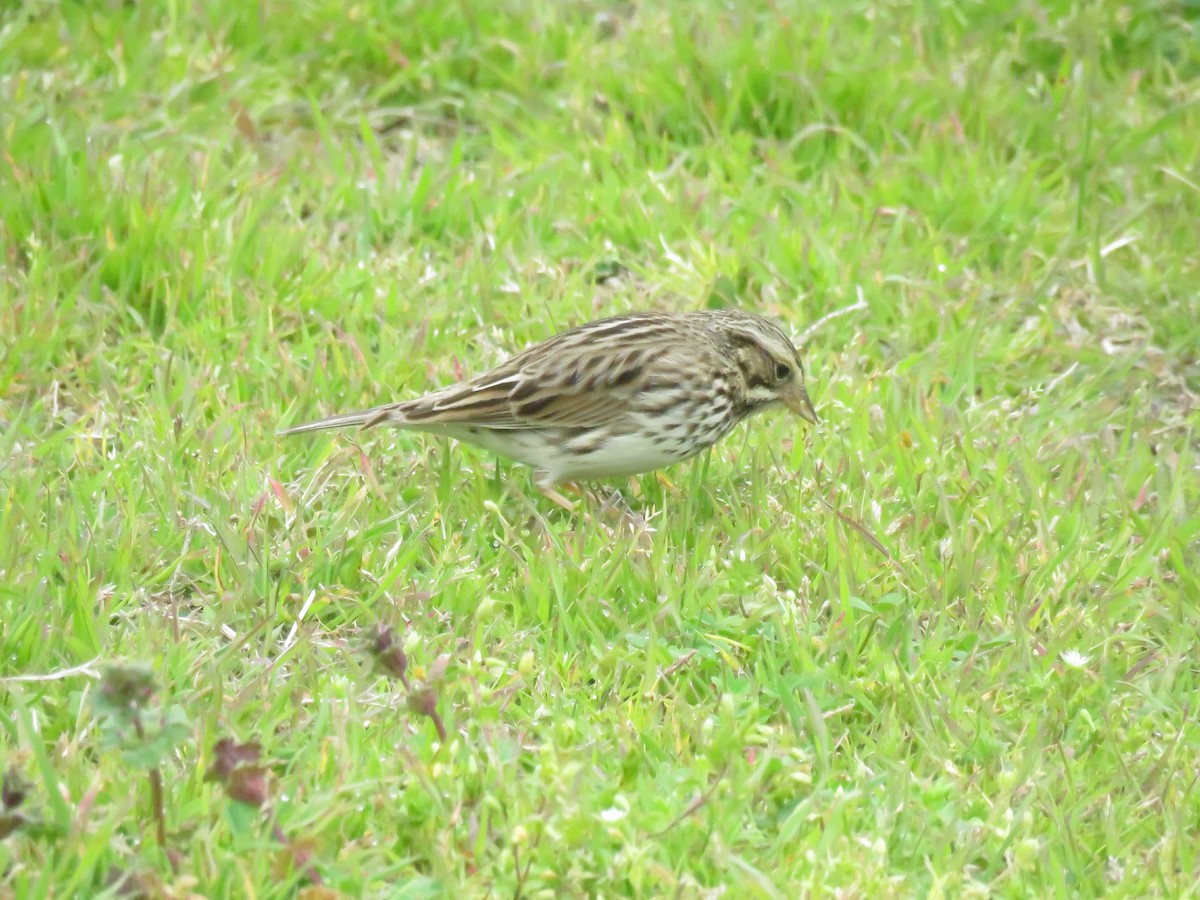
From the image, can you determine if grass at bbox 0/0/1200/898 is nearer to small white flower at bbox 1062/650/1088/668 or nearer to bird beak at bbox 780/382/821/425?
small white flower at bbox 1062/650/1088/668

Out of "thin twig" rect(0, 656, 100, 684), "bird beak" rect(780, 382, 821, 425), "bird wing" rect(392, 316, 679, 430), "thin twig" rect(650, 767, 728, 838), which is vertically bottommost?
"bird beak" rect(780, 382, 821, 425)

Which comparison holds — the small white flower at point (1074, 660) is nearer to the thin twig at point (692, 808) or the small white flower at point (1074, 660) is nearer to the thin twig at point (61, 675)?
the thin twig at point (692, 808)

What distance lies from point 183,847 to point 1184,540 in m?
3.68

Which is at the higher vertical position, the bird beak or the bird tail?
the bird tail

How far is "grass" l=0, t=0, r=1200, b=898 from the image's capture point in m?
4.38

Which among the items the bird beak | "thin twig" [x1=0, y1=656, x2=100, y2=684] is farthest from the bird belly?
"thin twig" [x1=0, y1=656, x2=100, y2=684]

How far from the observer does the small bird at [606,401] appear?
6.15m

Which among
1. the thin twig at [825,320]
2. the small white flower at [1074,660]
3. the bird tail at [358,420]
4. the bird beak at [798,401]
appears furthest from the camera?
the thin twig at [825,320]

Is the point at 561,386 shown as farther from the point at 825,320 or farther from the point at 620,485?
the point at 825,320

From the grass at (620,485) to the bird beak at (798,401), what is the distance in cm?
19

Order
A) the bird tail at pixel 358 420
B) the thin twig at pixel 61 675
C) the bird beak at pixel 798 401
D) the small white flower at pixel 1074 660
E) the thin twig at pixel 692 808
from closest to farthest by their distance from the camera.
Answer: the thin twig at pixel 692 808, the thin twig at pixel 61 675, the small white flower at pixel 1074 660, the bird tail at pixel 358 420, the bird beak at pixel 798 401

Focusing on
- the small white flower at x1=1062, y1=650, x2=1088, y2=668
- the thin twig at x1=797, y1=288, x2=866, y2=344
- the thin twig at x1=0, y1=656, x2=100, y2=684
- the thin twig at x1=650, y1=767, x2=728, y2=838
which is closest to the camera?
the thin twig at x1=650, y1=767, x2=728, y2=838

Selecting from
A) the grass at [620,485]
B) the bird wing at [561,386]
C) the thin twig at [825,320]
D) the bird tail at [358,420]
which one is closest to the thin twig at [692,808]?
the grass at [620,485]

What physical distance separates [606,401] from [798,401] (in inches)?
30.2
